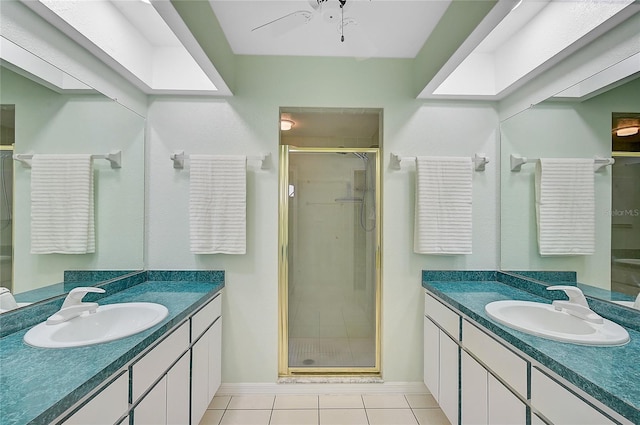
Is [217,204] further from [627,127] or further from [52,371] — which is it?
[627,127]

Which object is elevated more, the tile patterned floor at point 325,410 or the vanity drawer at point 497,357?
the vanity drawer at point 497,357

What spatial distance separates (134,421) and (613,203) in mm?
2290

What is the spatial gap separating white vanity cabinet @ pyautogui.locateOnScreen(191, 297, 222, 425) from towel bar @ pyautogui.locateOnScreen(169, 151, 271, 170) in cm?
101

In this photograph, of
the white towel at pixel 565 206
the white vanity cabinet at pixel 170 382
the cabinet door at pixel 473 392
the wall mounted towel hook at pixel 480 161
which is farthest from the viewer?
the wall mounted towel hook at pixel 480 161

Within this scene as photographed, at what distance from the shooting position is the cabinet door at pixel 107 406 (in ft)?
3.13

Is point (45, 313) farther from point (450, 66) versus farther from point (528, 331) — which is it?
point (450, 66)

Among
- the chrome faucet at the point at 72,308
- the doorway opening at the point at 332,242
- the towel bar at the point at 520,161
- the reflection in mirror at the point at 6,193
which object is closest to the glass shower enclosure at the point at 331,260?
the doorway opening at the point at 332,242

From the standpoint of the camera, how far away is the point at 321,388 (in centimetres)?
239

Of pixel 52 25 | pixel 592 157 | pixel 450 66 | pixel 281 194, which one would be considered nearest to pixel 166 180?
pixel 281 194

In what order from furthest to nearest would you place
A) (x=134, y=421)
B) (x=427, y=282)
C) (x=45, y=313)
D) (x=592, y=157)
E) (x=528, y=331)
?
(x=427, y=282) < (x=592, y=157) < (x=45, y=313) < (x=528, y=331) < (x=134, y=421)

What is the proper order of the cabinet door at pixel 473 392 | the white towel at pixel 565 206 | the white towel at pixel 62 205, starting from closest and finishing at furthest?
1. the white towel at pixel 62 205
2. the cabinet door at pixel 473 392
3. the white towel at pixel 565 206

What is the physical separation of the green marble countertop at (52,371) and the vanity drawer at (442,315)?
155 centimetres

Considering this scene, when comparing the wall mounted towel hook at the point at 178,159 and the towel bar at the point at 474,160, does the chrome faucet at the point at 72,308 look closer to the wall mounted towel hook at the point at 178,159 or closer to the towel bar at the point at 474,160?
the wall mounted towel hook at the point at 178,159

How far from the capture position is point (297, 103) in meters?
2.40
